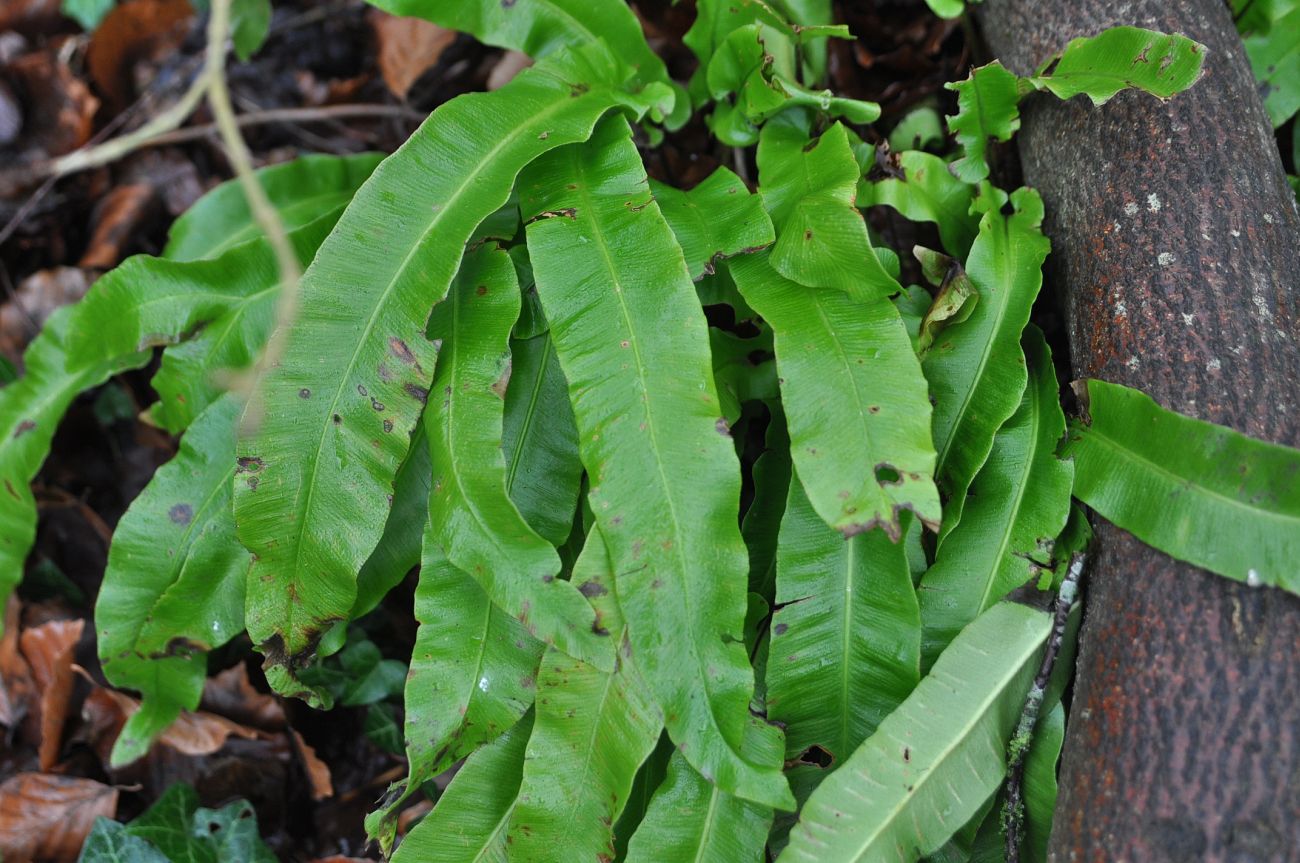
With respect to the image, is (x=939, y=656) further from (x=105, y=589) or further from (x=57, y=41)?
(x=57, y=41)

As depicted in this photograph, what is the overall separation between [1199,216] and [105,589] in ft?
5.40

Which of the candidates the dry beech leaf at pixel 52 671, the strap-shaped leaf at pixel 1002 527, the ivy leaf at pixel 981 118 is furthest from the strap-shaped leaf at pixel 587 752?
the dry beech leaf at pixel 52 671

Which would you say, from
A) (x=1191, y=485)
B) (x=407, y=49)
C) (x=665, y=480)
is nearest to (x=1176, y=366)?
(x=1191, y=485)

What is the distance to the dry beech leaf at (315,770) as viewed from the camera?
4.97 feet

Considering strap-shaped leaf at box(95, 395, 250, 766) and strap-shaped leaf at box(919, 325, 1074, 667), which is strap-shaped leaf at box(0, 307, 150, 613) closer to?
strap-shaped leaf at box(95, 395, 250, 766)

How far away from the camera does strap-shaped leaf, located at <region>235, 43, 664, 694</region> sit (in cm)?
116

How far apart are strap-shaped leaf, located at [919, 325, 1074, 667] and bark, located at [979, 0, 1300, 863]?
8 centimetres

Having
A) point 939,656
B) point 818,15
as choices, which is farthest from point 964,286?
point 818,15

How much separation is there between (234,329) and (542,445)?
1.84ft

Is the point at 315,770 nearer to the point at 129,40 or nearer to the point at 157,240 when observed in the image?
the point at 157,240

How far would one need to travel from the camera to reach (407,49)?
2.01m

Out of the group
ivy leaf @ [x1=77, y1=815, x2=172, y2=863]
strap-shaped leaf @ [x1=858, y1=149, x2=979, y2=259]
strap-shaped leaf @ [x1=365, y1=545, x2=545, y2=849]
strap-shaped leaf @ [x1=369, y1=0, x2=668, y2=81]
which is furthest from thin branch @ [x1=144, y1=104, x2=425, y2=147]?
ivy leaf @ [x1=77, y1=815, x2=172, y2=863]

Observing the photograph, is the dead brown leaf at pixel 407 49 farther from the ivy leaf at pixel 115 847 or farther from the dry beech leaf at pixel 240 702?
the ivy leaf at pixel 115 847

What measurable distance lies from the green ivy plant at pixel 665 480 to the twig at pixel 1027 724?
0.05 feet
